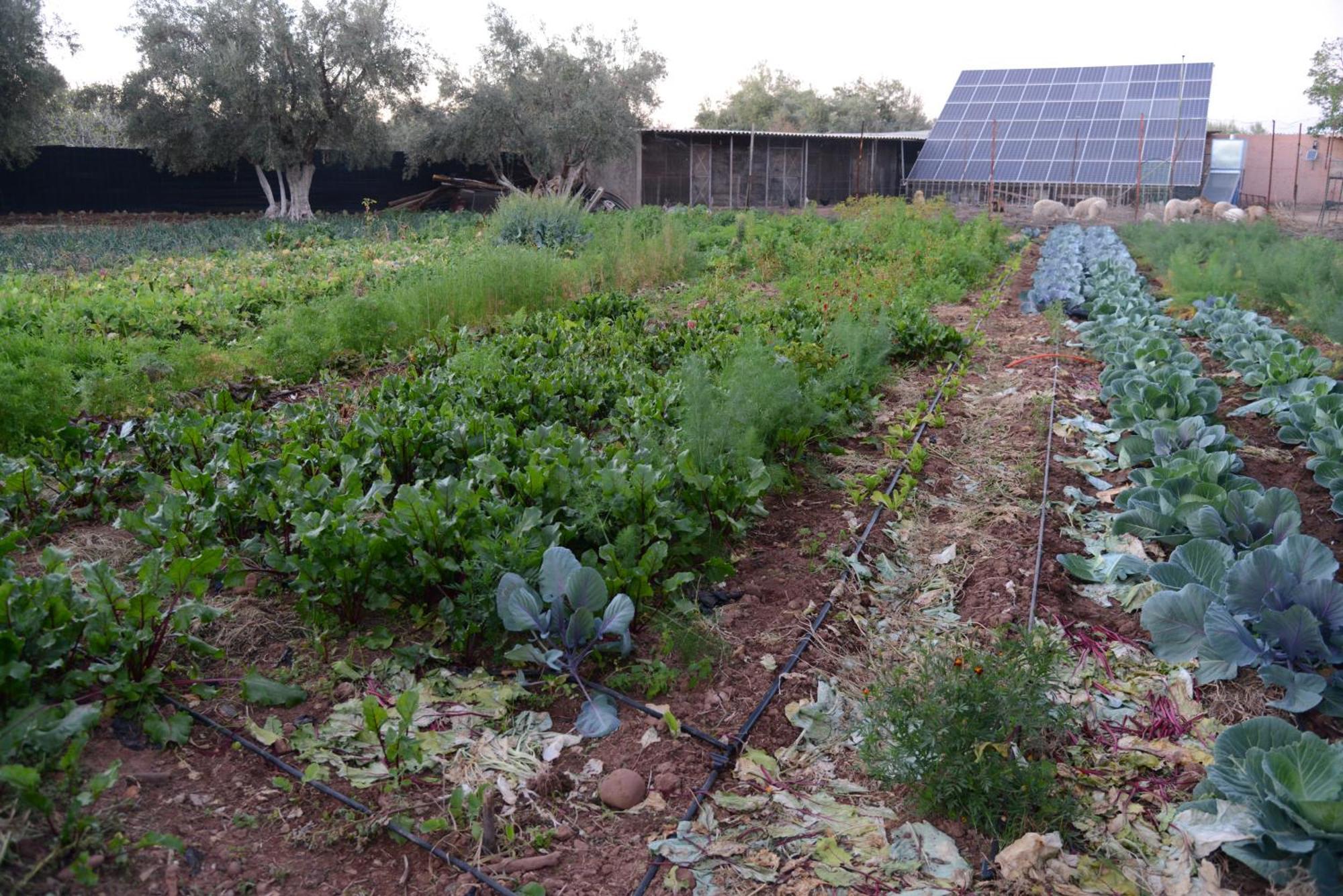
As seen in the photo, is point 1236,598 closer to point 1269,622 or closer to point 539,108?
point 1269,622

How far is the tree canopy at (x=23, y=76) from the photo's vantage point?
19.3 m

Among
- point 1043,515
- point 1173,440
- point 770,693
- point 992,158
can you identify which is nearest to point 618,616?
point 770,693

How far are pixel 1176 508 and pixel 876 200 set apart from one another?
16232 mm

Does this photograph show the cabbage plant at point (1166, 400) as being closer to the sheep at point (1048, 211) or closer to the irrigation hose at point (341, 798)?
the irrigation hose at point (341, 798)

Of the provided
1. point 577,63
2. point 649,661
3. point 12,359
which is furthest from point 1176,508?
point 577,63

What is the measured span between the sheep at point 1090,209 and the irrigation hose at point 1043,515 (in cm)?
1963

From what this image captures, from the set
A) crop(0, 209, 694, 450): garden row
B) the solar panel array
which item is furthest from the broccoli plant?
the solar panel array

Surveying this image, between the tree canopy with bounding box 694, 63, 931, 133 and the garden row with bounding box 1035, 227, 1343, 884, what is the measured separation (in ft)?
174

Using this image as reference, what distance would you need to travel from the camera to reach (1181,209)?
23.3 m

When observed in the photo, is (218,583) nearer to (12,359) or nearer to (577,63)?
(12,359)

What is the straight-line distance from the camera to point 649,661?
3535 mm

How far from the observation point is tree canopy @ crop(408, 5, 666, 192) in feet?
83.3

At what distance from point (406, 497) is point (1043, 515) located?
3194mm

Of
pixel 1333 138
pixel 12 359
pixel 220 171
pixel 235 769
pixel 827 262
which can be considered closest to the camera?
pixel 235 769
